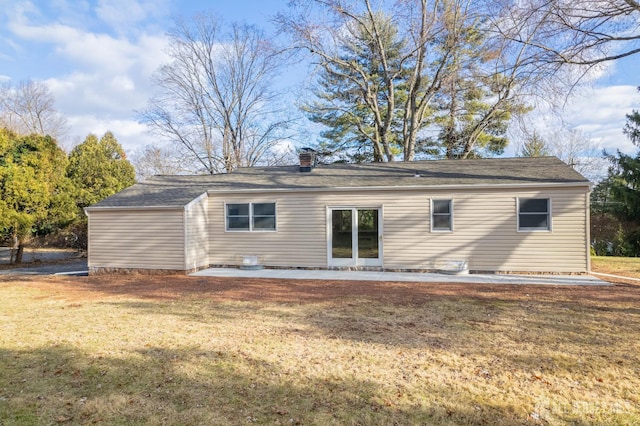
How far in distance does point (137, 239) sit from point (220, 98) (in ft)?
56.6

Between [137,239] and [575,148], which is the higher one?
[575,148]

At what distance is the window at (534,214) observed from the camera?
10492mm

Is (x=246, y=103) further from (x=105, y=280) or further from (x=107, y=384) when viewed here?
(x=107, y=384)

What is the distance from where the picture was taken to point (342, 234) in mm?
A: 11898

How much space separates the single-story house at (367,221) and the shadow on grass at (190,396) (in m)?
7.81

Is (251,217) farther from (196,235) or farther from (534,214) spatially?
(534,214)

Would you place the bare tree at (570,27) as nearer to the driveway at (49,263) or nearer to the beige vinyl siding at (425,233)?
the beige vinyl siding at (425,233)

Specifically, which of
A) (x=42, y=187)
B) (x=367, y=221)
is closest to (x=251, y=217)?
(x=367, y=221)

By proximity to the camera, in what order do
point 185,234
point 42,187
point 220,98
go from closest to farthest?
1. point 185,234
2. point 42,187
3. point 220,98

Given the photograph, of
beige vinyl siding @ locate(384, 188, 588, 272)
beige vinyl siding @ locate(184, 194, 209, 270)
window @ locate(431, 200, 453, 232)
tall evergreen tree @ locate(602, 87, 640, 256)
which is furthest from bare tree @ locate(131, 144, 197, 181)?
tall evergreen tree @ locate(602, 87, 640, 256)

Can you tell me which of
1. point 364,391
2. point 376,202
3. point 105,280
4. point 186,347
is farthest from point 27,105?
point 364,391

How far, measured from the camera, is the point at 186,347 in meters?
4.66

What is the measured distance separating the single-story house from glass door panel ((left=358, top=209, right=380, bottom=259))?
33 mm

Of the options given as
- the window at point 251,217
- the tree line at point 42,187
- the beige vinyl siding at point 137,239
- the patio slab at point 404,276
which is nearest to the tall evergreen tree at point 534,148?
the patio slab at point 404,276
